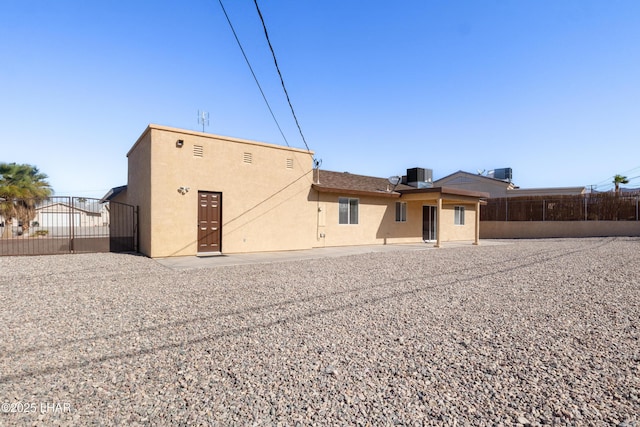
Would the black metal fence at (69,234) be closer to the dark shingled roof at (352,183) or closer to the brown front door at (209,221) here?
the brown front door at (209,221)

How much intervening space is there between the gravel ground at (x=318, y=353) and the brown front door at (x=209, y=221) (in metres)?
4.60

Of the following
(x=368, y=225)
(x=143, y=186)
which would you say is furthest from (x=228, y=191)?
(x=368, y=225)

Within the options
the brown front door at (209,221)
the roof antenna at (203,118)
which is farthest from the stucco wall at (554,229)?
the roof antenna at (203,118)

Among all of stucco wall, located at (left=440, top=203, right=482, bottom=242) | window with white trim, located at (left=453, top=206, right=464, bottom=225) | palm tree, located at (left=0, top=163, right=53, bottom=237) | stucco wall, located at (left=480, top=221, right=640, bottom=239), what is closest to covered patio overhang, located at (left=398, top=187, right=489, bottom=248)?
stucco wall, located at (left=440, top=203, right=482, bottom=242)

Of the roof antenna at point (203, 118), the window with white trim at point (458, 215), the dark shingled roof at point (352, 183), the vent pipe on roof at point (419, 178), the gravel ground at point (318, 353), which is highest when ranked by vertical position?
the roof antenna at point (203, 118)

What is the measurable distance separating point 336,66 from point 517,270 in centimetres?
896

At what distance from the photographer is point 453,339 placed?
12.4ft

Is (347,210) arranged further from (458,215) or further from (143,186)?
(143,186)

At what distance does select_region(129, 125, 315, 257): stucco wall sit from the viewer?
34.3ft

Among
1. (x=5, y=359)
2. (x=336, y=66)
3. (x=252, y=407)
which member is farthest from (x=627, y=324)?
(x=336, y=66)

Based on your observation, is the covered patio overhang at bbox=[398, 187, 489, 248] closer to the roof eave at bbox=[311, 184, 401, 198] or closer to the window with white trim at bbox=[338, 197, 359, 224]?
the roof eave at bbox=[311, 184, 401, 198]

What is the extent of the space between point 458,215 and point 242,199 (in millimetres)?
13994

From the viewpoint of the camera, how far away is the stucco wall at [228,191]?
10469 mm

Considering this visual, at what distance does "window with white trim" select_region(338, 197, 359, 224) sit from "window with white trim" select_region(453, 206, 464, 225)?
25.5 feet
